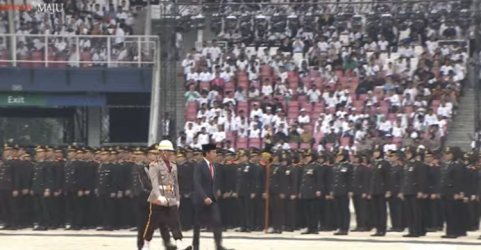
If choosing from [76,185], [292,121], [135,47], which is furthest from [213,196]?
[135,47]

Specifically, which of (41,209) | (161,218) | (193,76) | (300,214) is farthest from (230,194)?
(193,76)

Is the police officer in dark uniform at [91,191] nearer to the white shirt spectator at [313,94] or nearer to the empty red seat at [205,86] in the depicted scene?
the empty red seat at [205,86]

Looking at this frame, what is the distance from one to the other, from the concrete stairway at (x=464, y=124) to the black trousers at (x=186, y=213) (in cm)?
980

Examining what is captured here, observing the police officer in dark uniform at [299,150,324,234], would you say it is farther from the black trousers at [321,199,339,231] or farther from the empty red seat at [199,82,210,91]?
the empty red seat at [199,82,210,91]

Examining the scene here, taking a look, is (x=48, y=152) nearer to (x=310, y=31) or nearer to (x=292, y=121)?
(x=292, y=121)

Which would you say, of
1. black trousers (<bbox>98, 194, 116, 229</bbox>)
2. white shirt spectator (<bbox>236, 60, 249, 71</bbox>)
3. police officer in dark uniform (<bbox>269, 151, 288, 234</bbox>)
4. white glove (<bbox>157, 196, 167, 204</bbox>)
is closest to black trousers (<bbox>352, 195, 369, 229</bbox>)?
police officer in dark uniform (<bbox>269, 151, 288, 234</bbox>)

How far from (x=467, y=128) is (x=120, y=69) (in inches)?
378

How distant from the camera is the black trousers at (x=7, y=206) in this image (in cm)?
2705

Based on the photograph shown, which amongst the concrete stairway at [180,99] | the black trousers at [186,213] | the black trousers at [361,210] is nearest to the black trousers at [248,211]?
the black trousers at [186,213]

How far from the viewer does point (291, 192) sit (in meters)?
26.2

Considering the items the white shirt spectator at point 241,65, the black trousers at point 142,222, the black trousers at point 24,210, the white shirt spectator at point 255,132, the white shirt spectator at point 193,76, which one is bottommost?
the black trousers at point 24,210

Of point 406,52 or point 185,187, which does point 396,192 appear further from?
point 406,52

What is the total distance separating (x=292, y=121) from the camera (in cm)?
3519

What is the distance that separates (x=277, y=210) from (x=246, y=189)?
0.71 metres
